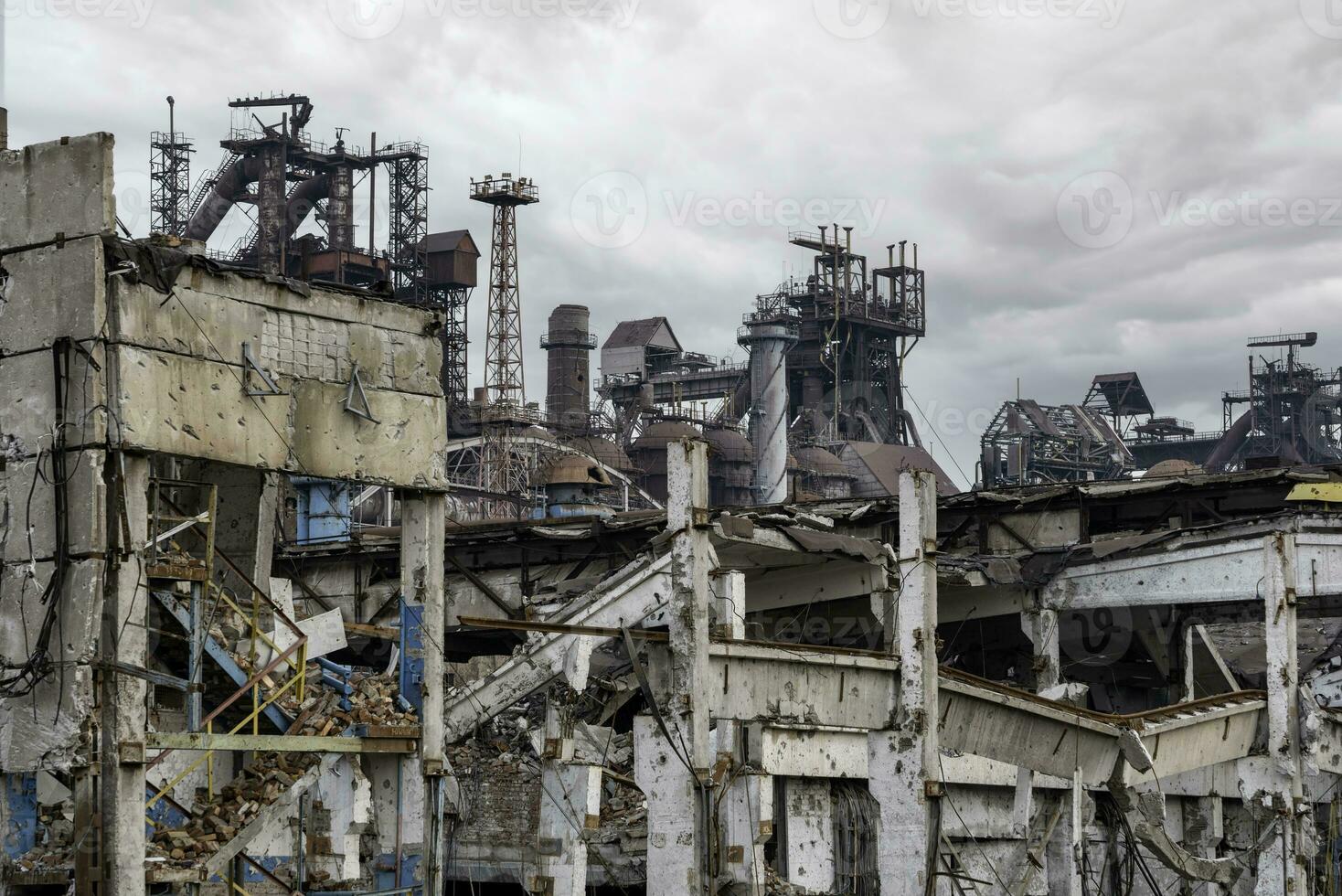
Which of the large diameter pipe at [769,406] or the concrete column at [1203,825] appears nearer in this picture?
the concrete column at [1203,825]

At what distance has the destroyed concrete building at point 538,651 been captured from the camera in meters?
14.6

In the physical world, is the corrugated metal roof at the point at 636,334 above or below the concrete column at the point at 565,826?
above

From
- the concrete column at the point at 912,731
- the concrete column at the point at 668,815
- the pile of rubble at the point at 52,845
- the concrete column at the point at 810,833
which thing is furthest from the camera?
the concrete column at the point at 810,833

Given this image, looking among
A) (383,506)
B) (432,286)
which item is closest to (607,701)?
(383,506)

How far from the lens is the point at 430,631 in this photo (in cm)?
1725

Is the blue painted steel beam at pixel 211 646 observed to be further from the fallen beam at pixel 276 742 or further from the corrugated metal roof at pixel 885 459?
the corrugated metal roof at pixel 885 459

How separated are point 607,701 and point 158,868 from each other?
955 centimetres

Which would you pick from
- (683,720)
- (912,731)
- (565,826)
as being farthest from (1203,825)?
(683,720)

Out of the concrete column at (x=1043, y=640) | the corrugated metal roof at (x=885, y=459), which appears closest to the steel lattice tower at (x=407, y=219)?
the corrugated metal roof at (x=885, y=459)

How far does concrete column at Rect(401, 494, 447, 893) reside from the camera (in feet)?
55.8

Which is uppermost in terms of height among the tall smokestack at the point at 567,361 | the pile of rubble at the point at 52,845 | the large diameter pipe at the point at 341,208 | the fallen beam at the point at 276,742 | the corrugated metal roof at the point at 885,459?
the large diameter pipe at the point at 341,208

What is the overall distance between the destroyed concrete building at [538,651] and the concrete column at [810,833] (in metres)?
0.06

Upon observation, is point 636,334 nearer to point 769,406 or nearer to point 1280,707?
point 769,406

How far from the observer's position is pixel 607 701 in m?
23.8
